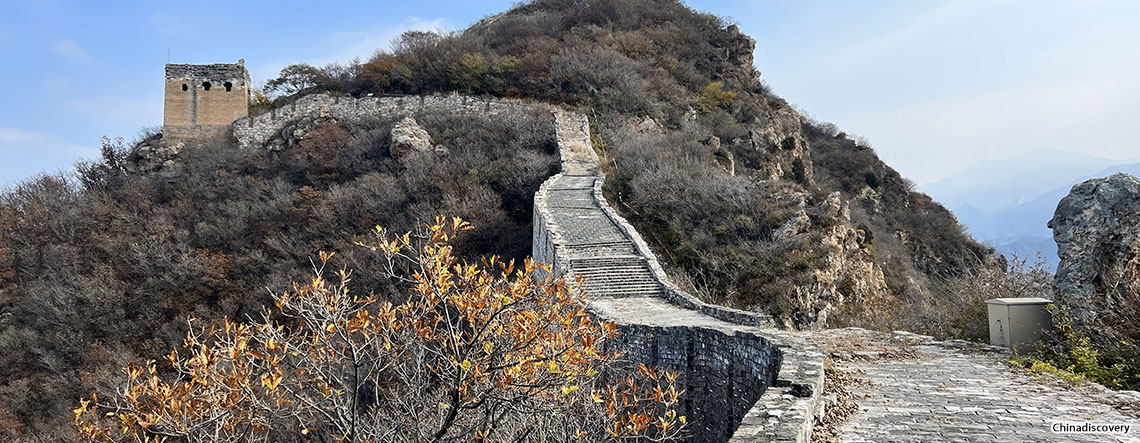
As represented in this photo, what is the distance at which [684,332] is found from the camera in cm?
854

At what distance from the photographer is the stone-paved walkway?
4906mm

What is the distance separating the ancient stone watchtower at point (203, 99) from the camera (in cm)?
2941

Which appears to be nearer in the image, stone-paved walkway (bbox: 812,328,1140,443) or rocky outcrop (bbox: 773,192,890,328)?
stone-paved walkway (bbox: 812,328,1140,443)

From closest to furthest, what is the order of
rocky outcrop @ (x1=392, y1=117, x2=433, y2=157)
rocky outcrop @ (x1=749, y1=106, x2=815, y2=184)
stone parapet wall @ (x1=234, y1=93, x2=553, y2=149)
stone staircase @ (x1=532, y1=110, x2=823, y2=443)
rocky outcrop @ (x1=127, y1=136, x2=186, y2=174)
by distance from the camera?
1. stone staircase @ (x1=532, y1=110, x2=823, y2=443)
2. rocky outcrop @ (x1=392, y1=117, x2=433, y2=157)
3. rocky outcrop @ (x1=749, y1=106, x2=815, y2=184)
4. rocky outcrop @ (x1=127, y1=136, x2=186, y2=174)
5. stone parapet wall @ (x1=234, y1=93, x2=553, y2=149)

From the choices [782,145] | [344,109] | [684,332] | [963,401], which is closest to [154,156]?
[344,109]

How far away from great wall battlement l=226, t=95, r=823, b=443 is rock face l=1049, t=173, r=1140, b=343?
275 cm

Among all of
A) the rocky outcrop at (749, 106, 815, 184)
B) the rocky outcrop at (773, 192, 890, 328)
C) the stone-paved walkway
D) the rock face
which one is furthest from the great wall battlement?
the rocky outcrop at (749, 106, 815, 184)

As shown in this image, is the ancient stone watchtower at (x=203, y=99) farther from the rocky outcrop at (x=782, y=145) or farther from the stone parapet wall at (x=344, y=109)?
the rocky outcrop at (x=782, y=145)

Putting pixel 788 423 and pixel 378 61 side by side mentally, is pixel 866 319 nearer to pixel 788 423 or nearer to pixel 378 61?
pixel 788 423

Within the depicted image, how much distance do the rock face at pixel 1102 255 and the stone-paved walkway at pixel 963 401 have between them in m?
0.92

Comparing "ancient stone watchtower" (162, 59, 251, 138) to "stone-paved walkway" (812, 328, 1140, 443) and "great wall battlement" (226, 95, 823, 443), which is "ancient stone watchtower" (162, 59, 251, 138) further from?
"stone-paved walkway" (812, 328, 1140, 443)

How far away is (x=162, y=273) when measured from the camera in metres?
20.9

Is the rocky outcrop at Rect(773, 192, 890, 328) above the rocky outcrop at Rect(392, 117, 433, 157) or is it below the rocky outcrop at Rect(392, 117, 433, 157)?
below

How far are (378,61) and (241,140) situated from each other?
294 inches
